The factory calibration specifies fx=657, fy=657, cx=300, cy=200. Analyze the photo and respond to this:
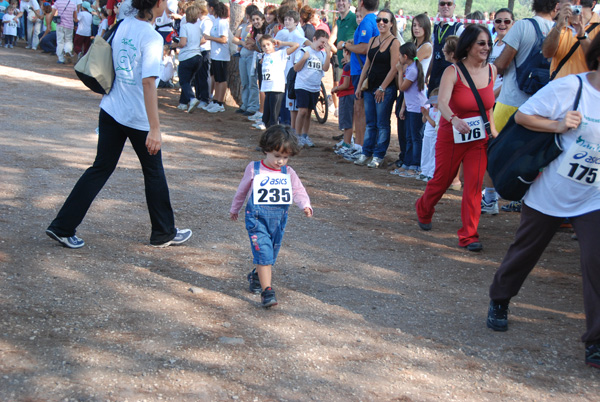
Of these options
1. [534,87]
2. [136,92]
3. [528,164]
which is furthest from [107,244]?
[534,87]

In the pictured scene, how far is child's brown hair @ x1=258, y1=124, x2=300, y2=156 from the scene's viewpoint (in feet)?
15.3

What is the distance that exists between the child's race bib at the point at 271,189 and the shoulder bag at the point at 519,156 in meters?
1.44

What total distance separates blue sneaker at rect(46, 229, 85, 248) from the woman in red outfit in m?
3.52

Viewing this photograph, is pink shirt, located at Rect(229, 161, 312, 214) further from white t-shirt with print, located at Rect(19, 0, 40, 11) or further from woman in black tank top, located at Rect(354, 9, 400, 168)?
white t-shirt with print, located at Rect(19, 0, 40, 11)

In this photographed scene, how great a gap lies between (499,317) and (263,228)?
5.89 ft

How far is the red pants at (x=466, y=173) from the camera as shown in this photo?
631 centimetres

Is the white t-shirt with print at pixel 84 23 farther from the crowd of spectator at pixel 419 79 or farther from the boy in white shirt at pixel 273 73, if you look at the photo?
the boy in white shirt at pixel 273 73

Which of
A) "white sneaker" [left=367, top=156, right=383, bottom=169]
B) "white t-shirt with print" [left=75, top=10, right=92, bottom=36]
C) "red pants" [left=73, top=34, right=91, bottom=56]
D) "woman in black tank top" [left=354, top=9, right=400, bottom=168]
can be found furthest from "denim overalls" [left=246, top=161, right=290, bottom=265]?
"red pants" [left=73, top=34, right=91, bottom=56]

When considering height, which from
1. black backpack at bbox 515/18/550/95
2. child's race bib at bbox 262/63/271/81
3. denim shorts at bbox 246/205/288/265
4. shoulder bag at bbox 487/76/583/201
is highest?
black backpack at bbox 515/18/550/95

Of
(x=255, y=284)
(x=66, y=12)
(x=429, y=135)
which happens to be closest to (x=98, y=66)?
(x=255, y=284)

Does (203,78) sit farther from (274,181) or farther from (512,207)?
(274,181)

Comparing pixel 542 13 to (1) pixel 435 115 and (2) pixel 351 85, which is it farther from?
(2) pixel 351 85

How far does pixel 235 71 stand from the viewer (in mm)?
15258

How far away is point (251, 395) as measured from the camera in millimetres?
3582
